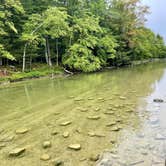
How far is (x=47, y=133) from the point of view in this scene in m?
5.78

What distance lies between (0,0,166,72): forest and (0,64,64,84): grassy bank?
0.79 m

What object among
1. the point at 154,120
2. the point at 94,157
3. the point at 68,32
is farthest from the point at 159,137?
the point at 68,32

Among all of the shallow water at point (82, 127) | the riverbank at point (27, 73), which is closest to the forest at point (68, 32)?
the riverbank at point (27, 73)

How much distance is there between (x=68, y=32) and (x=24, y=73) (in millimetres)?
6527

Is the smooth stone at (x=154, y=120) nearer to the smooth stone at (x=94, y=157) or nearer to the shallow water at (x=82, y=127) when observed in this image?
the shallow water at (x=82, y=127)

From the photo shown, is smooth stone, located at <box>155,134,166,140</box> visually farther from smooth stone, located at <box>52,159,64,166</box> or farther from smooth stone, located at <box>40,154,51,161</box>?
smooth stone, located at <box>40,154,51,161</box>

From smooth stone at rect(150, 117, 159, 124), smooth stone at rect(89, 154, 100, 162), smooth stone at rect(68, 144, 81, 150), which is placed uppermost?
smooth stone at rect(150, 117, 159, 124)

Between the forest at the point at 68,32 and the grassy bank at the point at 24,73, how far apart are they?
79cm

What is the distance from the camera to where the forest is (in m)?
19.3

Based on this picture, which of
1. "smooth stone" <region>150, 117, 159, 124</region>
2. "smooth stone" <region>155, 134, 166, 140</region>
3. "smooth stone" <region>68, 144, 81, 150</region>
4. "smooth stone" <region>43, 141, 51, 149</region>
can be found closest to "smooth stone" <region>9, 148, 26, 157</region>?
"smooth stone" <region>43, 141, 51, 149</region>

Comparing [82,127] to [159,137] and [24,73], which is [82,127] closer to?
[159,137]

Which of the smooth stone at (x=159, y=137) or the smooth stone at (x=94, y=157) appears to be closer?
the smooth stone at (x=94, y=157)

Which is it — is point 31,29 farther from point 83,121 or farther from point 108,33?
point 83,121

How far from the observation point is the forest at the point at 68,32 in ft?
63.3
